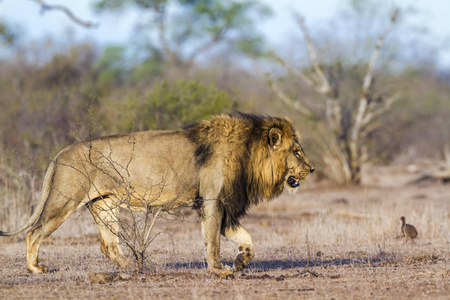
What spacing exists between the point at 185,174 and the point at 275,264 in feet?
5.38

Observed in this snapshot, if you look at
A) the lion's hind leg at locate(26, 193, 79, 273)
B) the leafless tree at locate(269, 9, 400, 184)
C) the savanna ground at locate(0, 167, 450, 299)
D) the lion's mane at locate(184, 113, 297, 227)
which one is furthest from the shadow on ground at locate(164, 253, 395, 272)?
the leafless tree at locate(269, 9, 400, 184)

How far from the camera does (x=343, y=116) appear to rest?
67.9ft

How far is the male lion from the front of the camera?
700cm

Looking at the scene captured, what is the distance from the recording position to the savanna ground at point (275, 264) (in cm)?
587

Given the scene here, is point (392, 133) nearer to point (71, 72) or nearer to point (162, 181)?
point (71, 72)

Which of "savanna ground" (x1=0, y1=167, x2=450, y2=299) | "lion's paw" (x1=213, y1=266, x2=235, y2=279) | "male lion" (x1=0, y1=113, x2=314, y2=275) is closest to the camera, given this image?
"savanna ground" (x1=0, y1=167, x2=450, y2=299)

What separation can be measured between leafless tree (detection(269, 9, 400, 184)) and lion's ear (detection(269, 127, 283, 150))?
41.2ft

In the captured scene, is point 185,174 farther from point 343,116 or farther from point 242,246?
point 343,116

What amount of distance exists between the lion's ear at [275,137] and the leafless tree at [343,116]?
12557 millimetres

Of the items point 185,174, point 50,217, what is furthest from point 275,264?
point 50,217

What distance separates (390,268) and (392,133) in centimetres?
2120

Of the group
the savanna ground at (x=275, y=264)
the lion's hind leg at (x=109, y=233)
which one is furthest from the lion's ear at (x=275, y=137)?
the lion's hind leg at (x=109, y=233)

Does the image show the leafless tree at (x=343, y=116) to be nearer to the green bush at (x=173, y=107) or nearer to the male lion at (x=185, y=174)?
the green bush at (x=173, y=107)

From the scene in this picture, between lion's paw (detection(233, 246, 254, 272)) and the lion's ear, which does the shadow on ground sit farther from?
the lion's ear
